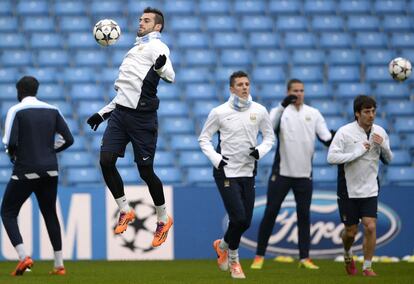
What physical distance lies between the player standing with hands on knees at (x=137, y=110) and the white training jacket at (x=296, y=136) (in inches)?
136

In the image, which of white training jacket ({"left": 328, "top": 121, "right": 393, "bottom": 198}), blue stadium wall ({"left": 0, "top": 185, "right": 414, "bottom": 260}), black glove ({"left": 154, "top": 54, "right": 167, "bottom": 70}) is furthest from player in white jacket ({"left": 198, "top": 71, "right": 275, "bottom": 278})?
blue stadium wall ({"left": 0, "top": 185, "right": 414, "bottom": 260})

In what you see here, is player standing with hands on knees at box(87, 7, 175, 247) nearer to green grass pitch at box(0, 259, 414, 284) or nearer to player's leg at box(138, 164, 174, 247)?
player's leg at box(138, 164, 174, 247)

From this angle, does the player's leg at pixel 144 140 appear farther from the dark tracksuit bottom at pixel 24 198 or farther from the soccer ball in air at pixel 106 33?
the dark tracksuit bottom at pixel 24 198

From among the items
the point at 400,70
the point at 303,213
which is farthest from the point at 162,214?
the point at 400,70

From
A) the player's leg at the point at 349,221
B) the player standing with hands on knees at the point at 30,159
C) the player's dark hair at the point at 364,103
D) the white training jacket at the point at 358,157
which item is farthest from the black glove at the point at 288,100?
the player standing with hands on knees at the point at 30,159

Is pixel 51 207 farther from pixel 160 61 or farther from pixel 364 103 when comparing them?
pixel 364 103

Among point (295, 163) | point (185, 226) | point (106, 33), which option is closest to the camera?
point (106, 33)

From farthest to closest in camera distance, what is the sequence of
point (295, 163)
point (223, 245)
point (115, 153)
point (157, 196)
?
1. point (295, 163)
2. point (223, 245)
3. point (157, 196)
4. point (115, 153)

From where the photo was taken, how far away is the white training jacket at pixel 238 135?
33.0 feet

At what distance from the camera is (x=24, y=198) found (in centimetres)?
1052

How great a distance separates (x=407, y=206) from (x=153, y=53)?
649cm

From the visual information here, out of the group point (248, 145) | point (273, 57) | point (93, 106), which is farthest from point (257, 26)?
point (248, 145)

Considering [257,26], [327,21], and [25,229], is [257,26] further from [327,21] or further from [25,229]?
[25,229]

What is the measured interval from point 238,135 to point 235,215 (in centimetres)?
92
